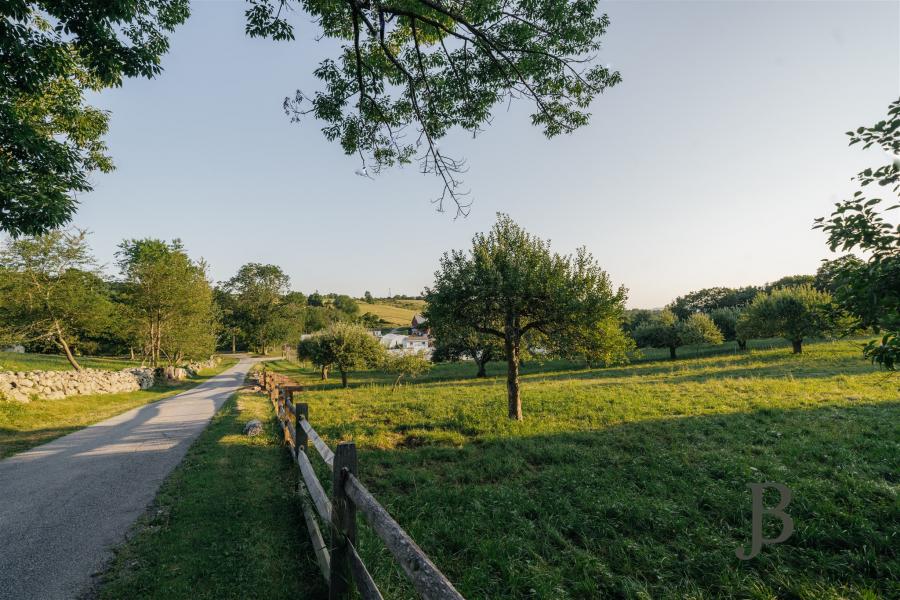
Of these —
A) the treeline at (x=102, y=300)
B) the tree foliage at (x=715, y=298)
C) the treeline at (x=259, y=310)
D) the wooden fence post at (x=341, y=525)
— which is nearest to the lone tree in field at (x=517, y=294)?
the wooden fence post at (x=341, y=525)

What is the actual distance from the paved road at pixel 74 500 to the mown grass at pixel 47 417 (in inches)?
24.9

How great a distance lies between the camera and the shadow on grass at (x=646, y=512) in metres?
4.22

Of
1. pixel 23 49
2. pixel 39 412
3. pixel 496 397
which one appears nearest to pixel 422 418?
pixel 496 397

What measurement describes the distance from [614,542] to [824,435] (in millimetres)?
8184

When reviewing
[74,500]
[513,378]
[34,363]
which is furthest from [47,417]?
[34,363]

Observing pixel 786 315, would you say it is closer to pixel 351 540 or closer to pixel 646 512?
pixel 646 512

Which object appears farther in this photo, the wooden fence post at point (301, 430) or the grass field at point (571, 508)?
the wooden fence post at point (301, 430)

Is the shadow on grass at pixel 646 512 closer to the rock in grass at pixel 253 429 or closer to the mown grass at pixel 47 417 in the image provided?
the rock in grass at pixel 253 429

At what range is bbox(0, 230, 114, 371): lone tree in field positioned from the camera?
818 inches

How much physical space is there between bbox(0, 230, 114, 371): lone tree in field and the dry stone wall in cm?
264

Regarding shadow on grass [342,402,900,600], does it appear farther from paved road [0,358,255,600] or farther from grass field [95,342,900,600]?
paved road [0,358,255,600]

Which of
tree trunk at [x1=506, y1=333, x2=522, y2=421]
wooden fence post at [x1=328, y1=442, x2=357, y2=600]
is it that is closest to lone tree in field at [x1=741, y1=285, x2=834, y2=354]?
tree trunk at [x1=506, y1=333, x2=522, y2=421]

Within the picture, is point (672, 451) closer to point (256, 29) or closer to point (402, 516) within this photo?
point (402, 516)
